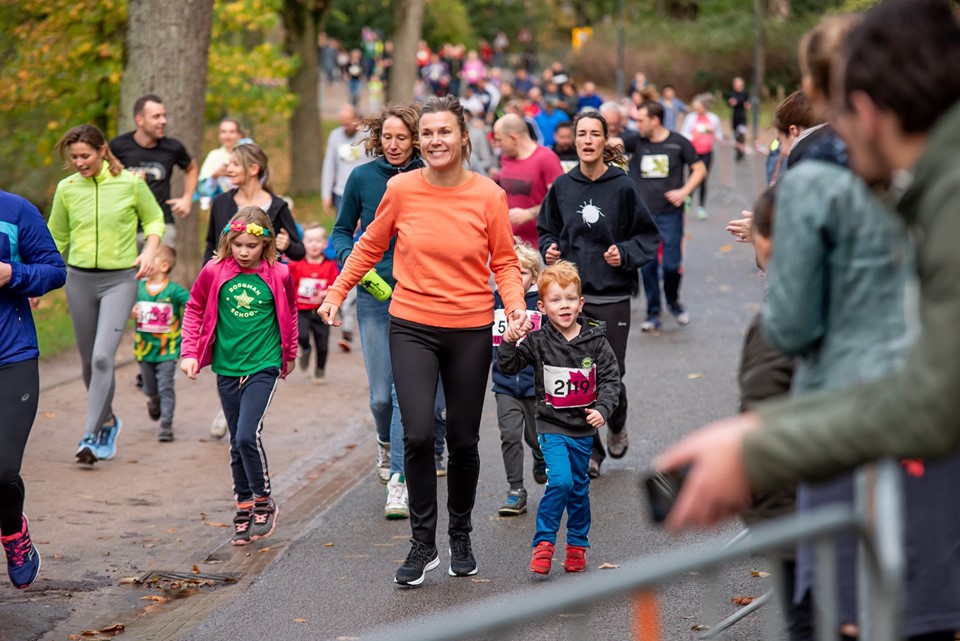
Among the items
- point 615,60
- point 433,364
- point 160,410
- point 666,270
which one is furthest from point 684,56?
point 433,364

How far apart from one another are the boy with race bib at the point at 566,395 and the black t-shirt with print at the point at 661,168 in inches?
280

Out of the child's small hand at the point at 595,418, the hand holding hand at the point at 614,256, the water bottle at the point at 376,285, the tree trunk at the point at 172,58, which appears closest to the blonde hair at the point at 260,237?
the water bottle at the point at 376,285

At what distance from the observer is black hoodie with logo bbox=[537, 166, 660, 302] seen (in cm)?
838

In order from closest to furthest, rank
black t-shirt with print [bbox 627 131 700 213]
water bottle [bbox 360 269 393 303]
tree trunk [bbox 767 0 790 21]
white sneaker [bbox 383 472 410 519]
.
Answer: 1. water bottle [bbox 360 269 393 303]
2. white sneaker [bbox 383 472 410 519]
3. black t-shirt with print [bbox 627 131 700 213]
4. tree trunk [bbox 767 0 790 21]

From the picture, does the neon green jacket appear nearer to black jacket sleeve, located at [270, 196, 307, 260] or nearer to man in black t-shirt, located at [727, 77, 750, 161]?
black jacket sleeve, located at [270, 196, 307, 260]

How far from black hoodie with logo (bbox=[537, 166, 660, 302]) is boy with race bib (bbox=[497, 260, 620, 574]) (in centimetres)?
143

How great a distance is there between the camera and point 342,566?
22.7 ft

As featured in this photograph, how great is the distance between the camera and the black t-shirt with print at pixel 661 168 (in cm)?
1386

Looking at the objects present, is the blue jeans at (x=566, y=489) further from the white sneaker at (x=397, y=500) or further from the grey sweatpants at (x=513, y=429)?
the white sneaker at (x=397, y=500)

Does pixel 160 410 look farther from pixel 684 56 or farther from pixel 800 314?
pixel 684 56

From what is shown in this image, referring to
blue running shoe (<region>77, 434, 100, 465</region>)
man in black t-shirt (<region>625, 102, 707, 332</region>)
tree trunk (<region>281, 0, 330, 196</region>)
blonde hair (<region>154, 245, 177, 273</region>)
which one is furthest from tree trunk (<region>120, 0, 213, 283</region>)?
tree trunk (<region>281, 0, 330, 196</region>)

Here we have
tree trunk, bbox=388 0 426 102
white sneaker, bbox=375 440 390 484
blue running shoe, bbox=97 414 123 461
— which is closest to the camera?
white sneaker, bbox=375 440 390 484

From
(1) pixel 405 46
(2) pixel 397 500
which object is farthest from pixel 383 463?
(1) pixel 405 46

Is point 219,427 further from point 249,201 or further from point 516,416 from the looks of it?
point 516,416
